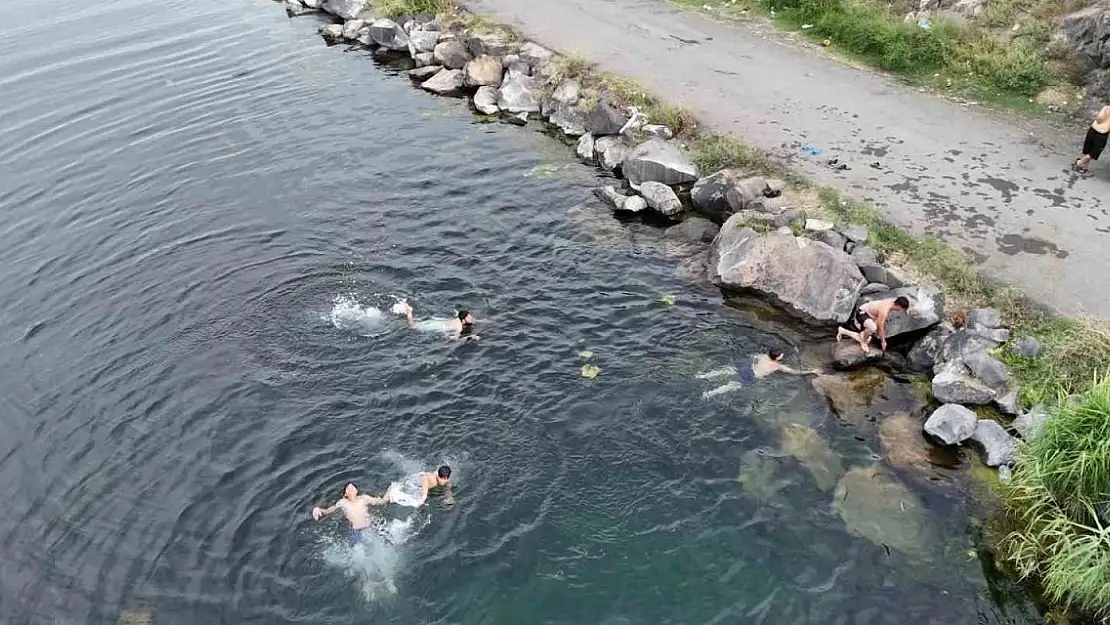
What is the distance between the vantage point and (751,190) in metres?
22.1

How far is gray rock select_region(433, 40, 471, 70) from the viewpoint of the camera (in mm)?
33219

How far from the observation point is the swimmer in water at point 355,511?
13969 mm

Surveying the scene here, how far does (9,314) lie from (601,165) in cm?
1724

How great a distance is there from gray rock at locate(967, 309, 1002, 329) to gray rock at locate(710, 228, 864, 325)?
2.50 metres

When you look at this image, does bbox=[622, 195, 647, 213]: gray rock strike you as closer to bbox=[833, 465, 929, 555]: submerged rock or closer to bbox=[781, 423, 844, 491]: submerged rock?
bbox=[781, 423, 844, 491]: submerged rock

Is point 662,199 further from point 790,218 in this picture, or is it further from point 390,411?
point 390,411

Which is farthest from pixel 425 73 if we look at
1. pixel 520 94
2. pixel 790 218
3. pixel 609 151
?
pixel 790 218

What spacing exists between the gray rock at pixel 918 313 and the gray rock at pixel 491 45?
20.0 meters

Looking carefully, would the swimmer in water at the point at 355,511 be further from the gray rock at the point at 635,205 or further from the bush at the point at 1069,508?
the gray rock at the point at 635,205

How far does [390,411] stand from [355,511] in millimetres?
2791

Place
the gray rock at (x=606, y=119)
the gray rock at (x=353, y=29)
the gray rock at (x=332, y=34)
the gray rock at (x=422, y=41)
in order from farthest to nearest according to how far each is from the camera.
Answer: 1. the gray rock at (x=332, y=34)
2. the gray rock at (x=353, y=29)
3. the gray rock at (x=422, y=41)
4. the gray rock at (x=606, y=119)

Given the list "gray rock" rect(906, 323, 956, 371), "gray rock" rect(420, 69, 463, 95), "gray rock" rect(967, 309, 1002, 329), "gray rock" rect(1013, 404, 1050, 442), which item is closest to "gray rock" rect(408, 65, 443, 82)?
"gray rock" rect(420, 69, 463, 95)


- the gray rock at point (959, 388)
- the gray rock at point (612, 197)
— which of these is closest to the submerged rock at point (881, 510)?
the gray rock at point (959, 388)

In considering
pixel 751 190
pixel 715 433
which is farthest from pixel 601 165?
pixel 715 433
